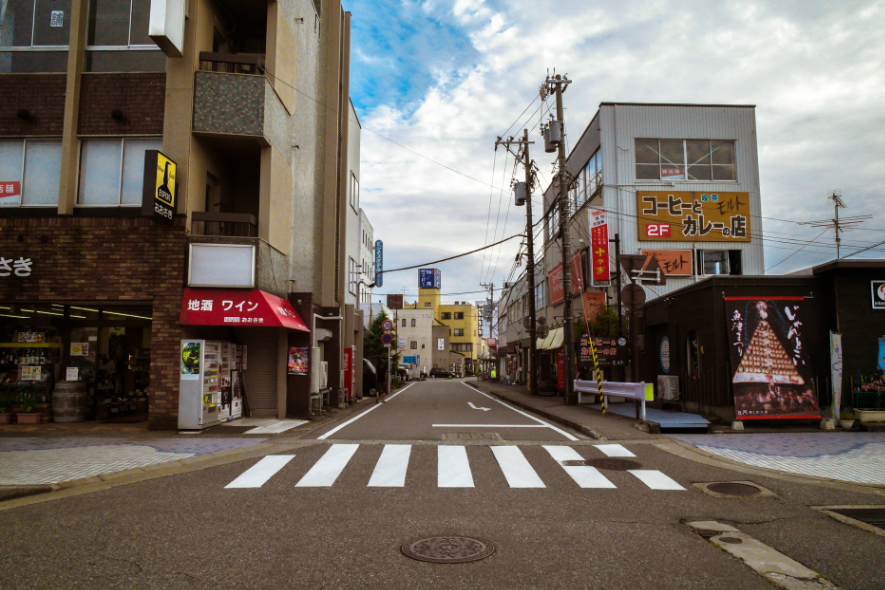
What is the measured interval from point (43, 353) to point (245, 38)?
11.1m

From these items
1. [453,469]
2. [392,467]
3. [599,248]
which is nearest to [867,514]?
[453,469]

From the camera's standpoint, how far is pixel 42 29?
1486cm

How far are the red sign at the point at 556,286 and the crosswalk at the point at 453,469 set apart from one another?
74.4 feet

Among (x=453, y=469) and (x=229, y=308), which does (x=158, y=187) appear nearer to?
(x=229, y=308)

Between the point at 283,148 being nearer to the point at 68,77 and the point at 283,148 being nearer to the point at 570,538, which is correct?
the point at 68,77

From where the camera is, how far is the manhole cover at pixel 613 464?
9.22m

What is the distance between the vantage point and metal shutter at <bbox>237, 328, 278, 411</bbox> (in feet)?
54.5

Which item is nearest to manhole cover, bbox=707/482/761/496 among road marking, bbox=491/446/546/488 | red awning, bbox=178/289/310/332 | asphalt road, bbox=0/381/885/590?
asphalt road, bbox=0/381/885/590

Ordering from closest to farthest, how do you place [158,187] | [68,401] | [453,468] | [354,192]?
[453,468]
[158,187]
[68,401]
[354,192]

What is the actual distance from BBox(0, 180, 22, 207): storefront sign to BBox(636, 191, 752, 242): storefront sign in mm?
21932

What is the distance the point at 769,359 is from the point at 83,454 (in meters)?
14.8

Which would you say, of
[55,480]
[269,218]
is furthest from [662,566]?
[269,218]

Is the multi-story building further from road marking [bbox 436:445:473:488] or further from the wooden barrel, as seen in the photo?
road marking [bbox 436:445:473:488]

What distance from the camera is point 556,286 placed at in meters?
34.3
